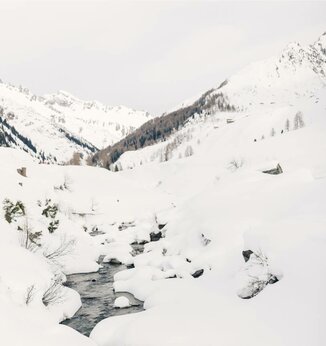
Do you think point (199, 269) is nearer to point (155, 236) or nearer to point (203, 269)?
point (203, 269)

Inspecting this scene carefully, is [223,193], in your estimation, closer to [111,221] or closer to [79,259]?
[79,259]

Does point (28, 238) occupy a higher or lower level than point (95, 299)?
higher

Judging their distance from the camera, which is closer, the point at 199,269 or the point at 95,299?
the point at 95,299

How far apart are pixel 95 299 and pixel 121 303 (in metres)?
2.64

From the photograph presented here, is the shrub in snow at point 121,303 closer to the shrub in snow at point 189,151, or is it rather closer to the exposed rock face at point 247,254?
the exposed rock face at point 247,254

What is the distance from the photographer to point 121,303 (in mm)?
23922

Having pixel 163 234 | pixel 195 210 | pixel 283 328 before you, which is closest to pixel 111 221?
pixel 163 234

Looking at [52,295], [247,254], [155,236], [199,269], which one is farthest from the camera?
[155,236]

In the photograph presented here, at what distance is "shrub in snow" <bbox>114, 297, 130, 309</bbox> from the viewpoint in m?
23.8

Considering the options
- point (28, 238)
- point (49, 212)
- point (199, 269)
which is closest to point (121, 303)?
point (199, 269)

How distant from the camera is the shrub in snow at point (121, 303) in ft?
78.1

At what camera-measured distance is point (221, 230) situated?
3106cm

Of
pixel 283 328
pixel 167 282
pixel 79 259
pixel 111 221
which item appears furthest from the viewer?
pixel 111 221

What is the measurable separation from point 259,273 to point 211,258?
7.68 meters
